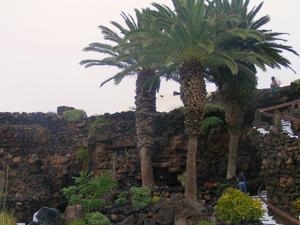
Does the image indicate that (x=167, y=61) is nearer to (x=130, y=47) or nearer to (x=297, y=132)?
Answer: (x=130, y=47)

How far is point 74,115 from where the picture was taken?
84.3 feet

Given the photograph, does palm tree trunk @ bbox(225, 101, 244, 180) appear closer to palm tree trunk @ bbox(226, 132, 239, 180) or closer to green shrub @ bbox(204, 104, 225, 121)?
palm tree trunk @ bbox(226, 132, 239, 180)

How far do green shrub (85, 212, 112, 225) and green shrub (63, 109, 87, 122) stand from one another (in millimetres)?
10640

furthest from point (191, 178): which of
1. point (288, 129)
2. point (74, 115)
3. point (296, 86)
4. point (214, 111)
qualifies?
point (74, 115)

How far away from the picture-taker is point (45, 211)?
52.0 ft

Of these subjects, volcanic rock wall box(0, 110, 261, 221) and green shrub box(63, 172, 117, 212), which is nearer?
green shrub box(63, 172, 117, 212)

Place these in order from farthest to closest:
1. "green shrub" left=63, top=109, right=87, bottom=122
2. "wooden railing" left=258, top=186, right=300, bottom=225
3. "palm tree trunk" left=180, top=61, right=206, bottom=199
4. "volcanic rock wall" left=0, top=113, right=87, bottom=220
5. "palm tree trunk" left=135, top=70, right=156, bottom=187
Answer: "green shrub" left=63, top=109, right=87, bottom=122
"volcanic rock wall" left=0, top=113, right=87, bottom=220
"palm tree trunk" left=135, top=70, right=156, bottom=187
"palm tree trunk" left=180, top=61, right=206, bottom=199
"wooden railing" left=258, top=186, right=300, bottom=225

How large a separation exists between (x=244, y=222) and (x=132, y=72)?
10180mm

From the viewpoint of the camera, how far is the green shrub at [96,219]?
14.9 meters

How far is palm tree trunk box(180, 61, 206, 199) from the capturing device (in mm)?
16953

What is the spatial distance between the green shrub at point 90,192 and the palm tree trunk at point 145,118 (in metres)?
2.54

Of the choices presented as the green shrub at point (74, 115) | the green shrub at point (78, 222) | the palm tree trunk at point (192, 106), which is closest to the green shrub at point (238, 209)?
the palm tree trunk at point (192, 106)

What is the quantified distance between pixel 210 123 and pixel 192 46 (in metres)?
5.60

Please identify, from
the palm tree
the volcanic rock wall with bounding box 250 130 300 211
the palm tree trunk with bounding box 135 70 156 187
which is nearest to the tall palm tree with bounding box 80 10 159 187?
the palm tree trunk with bounding box 135 70 156 187
